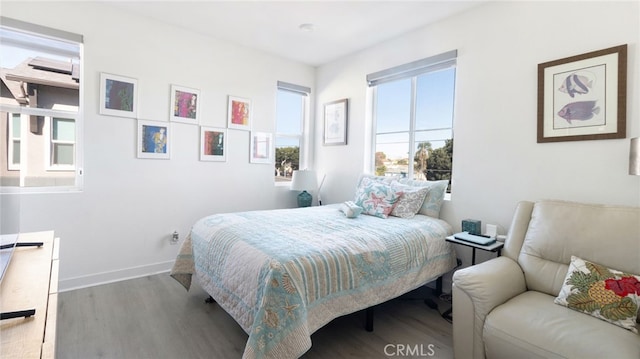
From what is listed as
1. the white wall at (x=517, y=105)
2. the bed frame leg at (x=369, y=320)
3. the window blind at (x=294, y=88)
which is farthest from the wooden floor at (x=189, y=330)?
the window blind at (x=294, y=88)

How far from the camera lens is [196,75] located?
336 centimetres

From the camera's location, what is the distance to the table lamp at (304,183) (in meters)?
3.93

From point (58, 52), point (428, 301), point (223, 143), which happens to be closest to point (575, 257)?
point (428, 301)

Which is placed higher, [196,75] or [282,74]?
[282,74]

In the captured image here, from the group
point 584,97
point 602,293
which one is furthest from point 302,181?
point 602,293

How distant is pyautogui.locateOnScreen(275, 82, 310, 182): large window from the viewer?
4164mm

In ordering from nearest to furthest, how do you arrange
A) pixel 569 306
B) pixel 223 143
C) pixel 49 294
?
pixel 49 294
pixel 569 306
pixel 223 143

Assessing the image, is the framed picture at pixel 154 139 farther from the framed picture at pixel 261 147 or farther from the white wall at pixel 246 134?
the framed picture at pixel 261 147

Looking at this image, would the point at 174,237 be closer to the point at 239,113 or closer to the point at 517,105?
the point at 239,113

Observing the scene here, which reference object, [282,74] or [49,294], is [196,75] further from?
[49,294]

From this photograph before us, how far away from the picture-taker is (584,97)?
2070 mm

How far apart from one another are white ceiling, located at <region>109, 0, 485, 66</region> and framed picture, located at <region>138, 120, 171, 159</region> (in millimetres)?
1090

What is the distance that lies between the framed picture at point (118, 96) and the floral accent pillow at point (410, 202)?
2775mm

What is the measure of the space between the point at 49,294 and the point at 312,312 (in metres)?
1.15
